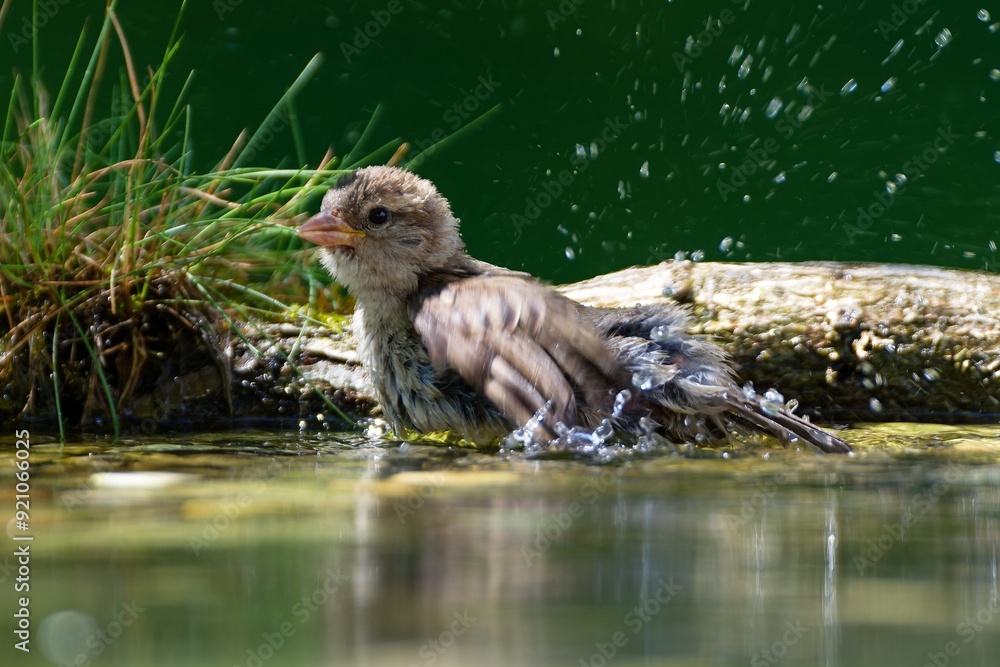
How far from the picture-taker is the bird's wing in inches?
136

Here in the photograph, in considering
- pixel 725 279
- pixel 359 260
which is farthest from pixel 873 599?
pixel 725 279

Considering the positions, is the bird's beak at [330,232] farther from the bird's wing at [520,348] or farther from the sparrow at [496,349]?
the bird's wing at [520,348]

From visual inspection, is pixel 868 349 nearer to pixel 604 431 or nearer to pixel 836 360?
pixel 836 360

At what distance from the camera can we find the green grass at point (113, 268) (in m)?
4.10

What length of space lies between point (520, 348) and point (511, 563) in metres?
1.67

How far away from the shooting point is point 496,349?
3.56m

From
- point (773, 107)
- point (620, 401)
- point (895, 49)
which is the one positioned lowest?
point (620, 401)

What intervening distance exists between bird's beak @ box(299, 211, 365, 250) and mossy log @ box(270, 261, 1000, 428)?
616 millimetres

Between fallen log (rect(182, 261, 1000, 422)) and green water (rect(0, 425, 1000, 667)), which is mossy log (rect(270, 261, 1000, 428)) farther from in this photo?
green water (rect(0, 425, 1000, 667))

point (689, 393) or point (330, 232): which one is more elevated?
point (330, 232)

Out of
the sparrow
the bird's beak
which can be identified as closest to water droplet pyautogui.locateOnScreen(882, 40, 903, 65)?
the sparrow

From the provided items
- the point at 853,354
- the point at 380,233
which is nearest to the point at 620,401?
the point at 380,233

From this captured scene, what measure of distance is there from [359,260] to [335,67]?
149 inches

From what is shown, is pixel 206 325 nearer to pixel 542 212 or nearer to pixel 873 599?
pixel 873 599
